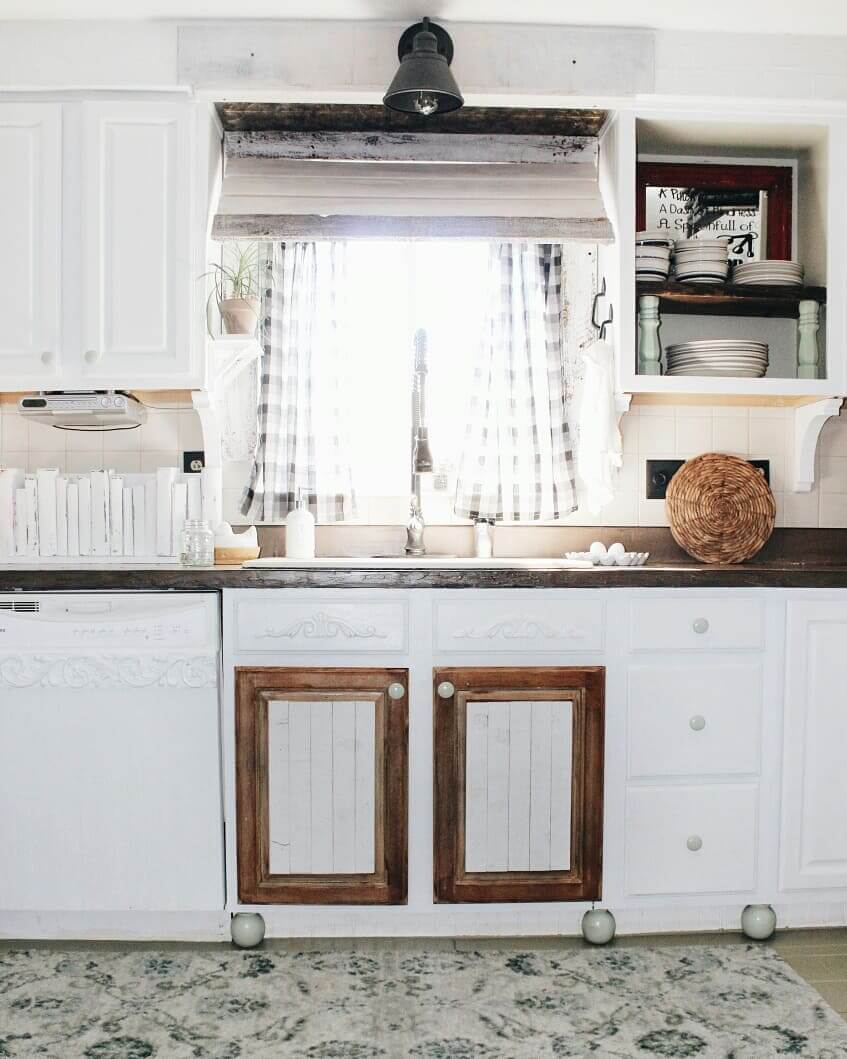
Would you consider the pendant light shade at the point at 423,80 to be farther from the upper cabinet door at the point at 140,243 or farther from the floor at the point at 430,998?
the floor at the point at 430,998

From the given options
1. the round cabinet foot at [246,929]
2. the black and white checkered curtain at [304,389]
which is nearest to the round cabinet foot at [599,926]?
the round cabinet foot at [246,929]

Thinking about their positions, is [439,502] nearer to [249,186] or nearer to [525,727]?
[525,727]

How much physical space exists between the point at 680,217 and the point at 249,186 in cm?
133

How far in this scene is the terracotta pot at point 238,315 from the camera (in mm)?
2707

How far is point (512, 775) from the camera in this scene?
7.55 ft

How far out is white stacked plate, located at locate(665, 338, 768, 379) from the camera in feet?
8.89

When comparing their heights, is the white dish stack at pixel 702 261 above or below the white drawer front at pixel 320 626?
above

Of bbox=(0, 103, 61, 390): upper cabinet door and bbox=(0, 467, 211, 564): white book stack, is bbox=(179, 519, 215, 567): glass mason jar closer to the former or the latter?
bbox=(0, 467, 211, 564): white book stack

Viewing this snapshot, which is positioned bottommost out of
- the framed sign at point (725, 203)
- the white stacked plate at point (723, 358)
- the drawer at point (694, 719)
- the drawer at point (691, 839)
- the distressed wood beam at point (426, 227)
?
the drawer at point (691, 839)

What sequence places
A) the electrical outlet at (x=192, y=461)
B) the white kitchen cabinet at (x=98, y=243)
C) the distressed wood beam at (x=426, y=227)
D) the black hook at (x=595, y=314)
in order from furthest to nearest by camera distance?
the electrical outlet at (x=192, y=461) < the black hook at (x=595, y=314) < the distressed wood beam at (x=426, y=227) < the white kitchen cabinet at (x=98, y=243)

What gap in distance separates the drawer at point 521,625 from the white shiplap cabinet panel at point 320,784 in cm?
28

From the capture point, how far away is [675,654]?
7.72ft

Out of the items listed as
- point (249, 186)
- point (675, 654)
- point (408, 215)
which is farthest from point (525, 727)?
point (249, 186)

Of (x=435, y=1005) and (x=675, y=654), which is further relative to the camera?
(x=675, y=654)
